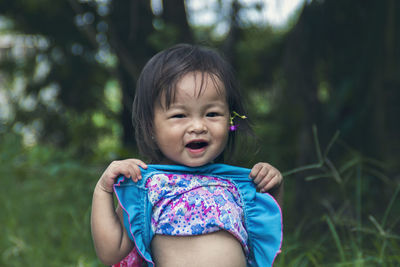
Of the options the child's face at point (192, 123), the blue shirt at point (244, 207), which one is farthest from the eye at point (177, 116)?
the blue shirt at point (244, 207)

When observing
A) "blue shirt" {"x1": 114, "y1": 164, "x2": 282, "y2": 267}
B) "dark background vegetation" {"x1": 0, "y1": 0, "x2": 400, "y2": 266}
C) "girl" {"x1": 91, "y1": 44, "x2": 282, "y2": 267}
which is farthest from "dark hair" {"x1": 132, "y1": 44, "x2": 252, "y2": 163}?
"dark background vegetation" {"x1": 0, "y1": 0, "x2": 400, "y2": 266}

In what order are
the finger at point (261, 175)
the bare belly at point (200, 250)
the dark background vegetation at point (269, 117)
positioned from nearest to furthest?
the bare belly at point (200, 250) → the finger at point (261, 175) → the dark background vegetation at point (269, 117)

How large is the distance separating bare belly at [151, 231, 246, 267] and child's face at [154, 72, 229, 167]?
0.23 metres

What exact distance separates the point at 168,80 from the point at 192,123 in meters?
0.15

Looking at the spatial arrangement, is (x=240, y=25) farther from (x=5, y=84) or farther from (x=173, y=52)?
(x=5, y=84)

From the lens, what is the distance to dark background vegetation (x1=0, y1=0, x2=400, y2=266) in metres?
2.68

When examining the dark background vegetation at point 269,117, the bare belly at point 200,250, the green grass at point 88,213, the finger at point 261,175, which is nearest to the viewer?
the bare belly at point 200,250

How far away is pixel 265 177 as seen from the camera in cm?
158

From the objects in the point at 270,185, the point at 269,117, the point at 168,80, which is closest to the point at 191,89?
the point at 168,80

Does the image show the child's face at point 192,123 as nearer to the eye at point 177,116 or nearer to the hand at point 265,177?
the eye at point 177,116

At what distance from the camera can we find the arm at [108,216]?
1451 mm

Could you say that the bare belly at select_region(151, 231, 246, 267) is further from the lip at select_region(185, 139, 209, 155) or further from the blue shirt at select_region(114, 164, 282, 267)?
the lip at select_region(185, 139, 209, 155)

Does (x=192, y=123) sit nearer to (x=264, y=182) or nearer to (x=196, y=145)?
(x=196, y=145)

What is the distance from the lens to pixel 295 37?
3.10 meters
